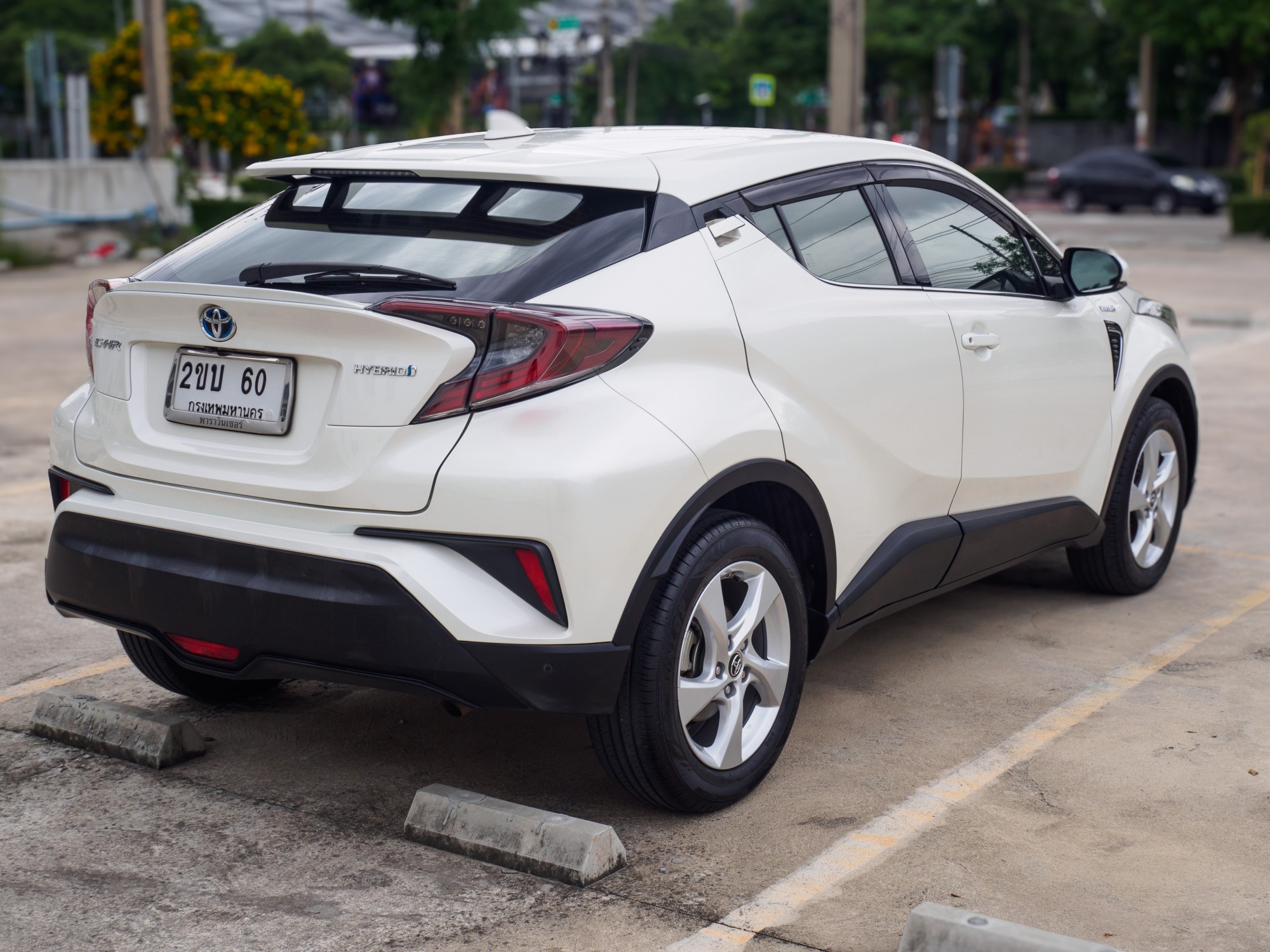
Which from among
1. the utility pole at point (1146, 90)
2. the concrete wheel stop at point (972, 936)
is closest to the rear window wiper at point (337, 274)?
the concrete wheel stop at point (972, 936)

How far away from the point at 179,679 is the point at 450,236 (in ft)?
5.47

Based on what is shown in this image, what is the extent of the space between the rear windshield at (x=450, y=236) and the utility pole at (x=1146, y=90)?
147ft

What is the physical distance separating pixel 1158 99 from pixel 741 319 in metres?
54.6

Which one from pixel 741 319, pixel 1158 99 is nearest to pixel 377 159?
pixel 741 319

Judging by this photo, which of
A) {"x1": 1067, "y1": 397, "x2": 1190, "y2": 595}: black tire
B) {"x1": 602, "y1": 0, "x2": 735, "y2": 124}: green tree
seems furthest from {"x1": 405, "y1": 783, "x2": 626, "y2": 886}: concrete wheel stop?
{"x1": 602, "y1": 0, "x2": 735, "y2": 124}: green tree

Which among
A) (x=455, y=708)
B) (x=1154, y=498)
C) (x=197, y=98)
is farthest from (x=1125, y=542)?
(x=197, y=98)

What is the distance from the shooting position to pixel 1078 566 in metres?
5.50

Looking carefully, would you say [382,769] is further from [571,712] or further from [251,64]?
[251,64]

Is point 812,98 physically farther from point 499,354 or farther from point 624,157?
point 499,354

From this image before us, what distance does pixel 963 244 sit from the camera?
461 cm

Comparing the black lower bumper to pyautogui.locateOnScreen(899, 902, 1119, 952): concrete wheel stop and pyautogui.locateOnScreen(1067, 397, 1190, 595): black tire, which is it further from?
pyautogui.locateOnScreen(1067, 397, 1190, 595): black tire

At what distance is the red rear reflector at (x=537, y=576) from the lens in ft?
10.3

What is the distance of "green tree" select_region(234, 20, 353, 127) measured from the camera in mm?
79812

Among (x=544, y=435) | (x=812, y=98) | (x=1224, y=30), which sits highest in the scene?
(x=1224, y=30)
